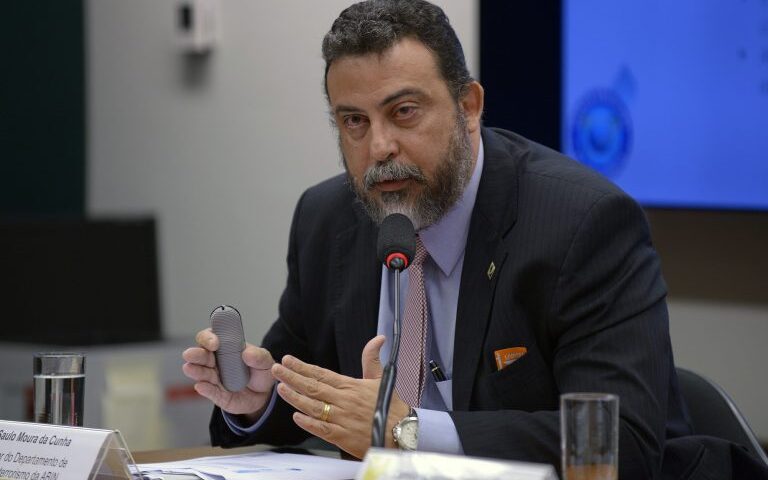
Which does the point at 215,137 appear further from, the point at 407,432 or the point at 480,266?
the point at 407,432

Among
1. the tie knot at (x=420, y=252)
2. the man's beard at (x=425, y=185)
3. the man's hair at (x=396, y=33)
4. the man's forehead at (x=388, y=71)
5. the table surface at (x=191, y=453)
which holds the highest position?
the man's hair at (x=396, y=33)

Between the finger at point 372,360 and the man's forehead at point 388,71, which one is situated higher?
the man's forehead at point 388,71

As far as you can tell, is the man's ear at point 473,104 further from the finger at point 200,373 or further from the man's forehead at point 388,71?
the finger at point 200,373

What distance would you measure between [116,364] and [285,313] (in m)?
1.57

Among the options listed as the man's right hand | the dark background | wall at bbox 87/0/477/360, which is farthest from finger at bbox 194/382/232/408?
wall at bbox 87/0/477/360

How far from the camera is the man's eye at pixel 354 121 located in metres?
2.17

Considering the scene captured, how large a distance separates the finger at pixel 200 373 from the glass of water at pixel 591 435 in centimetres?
80

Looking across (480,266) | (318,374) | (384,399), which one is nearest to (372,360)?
(318,374)

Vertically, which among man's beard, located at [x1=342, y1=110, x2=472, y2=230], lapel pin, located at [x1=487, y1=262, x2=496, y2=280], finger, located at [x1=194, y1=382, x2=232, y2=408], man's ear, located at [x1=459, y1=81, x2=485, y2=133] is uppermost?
man's ear, located at [x1=459, y1=81, x2=485, y2=133]

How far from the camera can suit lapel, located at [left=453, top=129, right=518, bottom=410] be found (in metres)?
→ 2.11

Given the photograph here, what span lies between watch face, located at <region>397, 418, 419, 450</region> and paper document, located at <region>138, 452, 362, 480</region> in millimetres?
101

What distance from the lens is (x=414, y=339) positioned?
2178 millimetres

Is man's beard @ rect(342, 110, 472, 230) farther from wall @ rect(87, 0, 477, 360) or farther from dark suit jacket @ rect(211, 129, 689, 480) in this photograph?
wall @ rect(87, 0, 477, 360)

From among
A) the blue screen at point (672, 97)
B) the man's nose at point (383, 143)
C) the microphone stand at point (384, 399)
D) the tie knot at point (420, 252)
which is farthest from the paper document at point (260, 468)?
the blue screen at point (672, 97)
